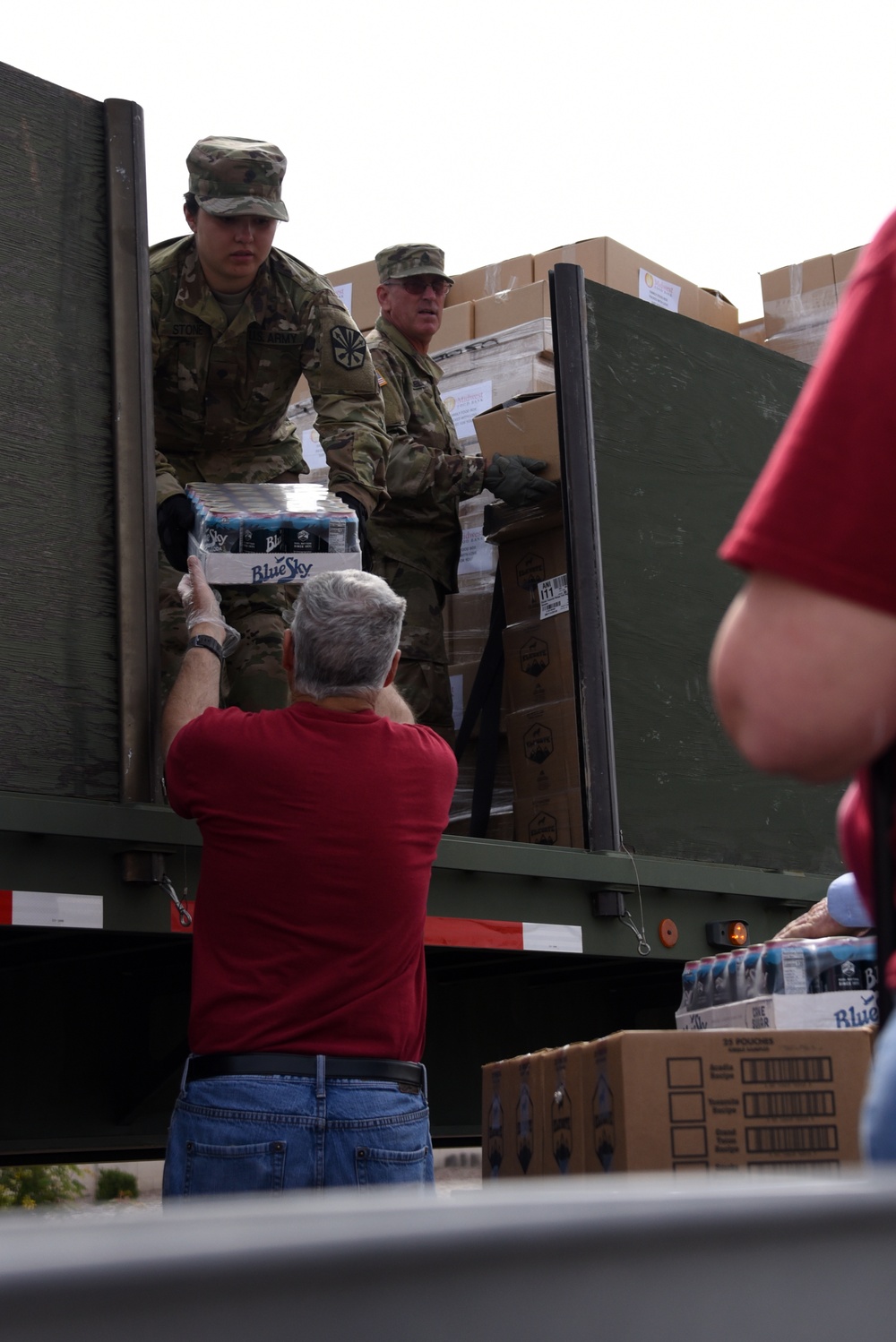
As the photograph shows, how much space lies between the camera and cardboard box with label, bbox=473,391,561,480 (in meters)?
4.50

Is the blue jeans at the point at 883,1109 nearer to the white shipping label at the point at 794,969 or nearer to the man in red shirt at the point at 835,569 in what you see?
the man in red shirt at the point at 835,569

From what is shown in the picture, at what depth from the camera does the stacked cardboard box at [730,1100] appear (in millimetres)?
2238

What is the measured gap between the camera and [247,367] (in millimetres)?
3947

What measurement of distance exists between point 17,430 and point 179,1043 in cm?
140

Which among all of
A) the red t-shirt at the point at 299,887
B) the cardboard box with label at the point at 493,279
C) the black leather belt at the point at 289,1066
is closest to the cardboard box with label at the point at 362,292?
the cardboard box with label at the point at 493,279

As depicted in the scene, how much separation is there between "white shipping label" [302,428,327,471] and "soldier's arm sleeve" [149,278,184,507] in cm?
142

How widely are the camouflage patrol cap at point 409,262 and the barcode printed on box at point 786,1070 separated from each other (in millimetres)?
3444

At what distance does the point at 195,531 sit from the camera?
320cm

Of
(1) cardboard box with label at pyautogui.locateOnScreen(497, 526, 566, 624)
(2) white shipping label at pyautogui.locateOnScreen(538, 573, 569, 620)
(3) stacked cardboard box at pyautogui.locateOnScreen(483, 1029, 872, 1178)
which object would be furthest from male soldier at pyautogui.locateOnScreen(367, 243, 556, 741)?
(3) stacked cardboard box at pyautogui.locateOnScreen(483, 1029, 872, 1178)

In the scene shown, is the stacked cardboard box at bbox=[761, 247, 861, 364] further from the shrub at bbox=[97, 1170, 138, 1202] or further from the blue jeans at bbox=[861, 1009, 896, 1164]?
the shrub at bbox=[97, 1170, 138, 1202]

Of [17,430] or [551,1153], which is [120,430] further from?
[551,1153]

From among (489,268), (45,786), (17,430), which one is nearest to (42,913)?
(45,786)

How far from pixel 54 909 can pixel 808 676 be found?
2034 mm

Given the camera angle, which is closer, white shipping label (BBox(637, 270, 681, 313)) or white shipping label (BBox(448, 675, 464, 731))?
white shipping label (BBox(448, 675, 464, 731))
